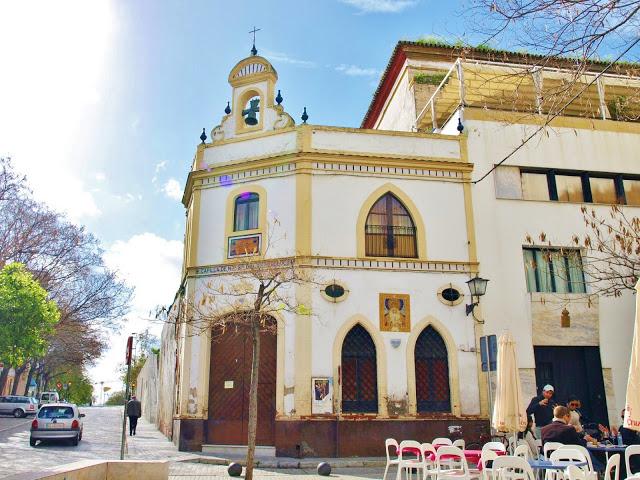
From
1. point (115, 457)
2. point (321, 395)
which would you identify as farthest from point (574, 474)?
point (115, 457)

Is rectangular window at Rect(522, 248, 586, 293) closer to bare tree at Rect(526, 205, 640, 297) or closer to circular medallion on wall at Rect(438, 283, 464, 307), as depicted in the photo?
bare tree at Rect(526, 205, 640, 297)

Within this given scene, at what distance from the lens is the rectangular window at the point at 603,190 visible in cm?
1819

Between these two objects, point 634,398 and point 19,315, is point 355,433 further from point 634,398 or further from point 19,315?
point 19,315

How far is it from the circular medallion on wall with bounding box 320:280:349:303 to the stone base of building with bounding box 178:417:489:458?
316cm

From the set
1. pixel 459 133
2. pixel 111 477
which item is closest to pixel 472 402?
pixel 459 133

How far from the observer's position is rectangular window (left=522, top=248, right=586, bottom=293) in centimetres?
1712

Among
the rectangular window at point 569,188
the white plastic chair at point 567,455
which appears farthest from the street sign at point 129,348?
the rectangular window at point 569,188

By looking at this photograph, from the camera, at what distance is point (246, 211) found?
56.5ft

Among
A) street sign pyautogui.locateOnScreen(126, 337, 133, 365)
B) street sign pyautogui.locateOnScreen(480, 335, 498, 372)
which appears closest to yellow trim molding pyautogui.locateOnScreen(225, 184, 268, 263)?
street sign pyautogui.locateOnScreen(126, 337, 133, 365)

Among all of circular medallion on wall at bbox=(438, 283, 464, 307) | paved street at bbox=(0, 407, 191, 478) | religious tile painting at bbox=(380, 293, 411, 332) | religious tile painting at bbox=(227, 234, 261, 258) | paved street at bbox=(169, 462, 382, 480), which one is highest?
religious tile painting at bbox=(227, 234, 261, 258)

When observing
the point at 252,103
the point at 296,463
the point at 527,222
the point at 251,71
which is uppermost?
the point at 251,71

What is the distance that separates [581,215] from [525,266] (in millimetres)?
2545

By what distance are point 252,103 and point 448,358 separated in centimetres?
991

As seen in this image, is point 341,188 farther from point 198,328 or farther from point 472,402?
point 472,402
